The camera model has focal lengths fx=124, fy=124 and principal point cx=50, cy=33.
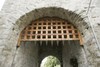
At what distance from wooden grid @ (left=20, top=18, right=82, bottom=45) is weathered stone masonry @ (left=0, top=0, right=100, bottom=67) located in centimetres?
12

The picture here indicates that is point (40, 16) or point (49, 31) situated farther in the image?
point (40, 16)

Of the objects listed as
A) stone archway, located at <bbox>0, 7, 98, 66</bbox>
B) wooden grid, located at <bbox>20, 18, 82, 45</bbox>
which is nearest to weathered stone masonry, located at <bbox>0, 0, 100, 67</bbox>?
stone archway, located at <bbox>0, 7, 98, 66</bbox>

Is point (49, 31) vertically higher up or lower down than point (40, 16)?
lower down

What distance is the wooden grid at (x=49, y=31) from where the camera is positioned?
2.95m

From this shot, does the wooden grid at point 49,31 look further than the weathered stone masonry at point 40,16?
Yes

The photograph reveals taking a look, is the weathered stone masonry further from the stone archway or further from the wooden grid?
the wooden grid

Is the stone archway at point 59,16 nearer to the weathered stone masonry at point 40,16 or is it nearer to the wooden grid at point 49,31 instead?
the weathered stone masonry at point 40,16

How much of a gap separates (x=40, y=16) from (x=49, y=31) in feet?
1.60

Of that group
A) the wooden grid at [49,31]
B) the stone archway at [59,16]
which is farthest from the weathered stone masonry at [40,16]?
the wooden grid at [49,31]

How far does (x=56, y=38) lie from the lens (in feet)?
9.50

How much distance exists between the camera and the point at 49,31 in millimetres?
3098

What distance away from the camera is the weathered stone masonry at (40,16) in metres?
2.57

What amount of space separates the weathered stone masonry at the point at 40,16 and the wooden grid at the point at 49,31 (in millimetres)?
121

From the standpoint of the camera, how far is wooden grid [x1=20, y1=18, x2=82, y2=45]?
2945mm
